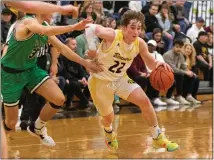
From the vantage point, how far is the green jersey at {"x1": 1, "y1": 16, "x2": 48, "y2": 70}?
6270 millimetres

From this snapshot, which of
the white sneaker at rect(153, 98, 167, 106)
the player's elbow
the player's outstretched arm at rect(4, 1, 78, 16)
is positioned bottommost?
the white sneaker at rect(153, 98, 167, 106)

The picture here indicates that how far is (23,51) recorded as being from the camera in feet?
20.7

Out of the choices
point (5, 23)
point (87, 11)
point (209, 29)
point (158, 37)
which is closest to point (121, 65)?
point (5, 23)

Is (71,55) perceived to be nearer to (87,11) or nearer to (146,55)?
(146,55)

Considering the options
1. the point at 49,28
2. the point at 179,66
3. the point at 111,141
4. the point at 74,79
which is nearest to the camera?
the point at 49,28

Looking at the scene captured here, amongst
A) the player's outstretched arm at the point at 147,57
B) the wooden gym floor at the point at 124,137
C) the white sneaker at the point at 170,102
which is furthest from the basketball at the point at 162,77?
the white sneaker at the point at 170,102

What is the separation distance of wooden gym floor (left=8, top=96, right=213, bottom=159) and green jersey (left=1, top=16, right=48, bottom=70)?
1.14 metres

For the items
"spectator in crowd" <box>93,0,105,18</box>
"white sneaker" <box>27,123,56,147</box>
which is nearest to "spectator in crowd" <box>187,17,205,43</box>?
"spectator in crowd" <box>93,0,105,18</box>

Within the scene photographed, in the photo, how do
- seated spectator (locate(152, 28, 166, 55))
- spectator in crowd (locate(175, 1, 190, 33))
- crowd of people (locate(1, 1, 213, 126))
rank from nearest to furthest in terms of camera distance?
crowd of people (locate(1, 1, 213, 126)) → seated spectator (locate(152, 28, 166, 55)) → spectator in crowd (locate(175, 1, 190, 33))

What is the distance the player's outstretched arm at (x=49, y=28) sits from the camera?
5.59 m

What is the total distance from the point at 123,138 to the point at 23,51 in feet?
7.98

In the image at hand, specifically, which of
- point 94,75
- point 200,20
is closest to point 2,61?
point 94,75

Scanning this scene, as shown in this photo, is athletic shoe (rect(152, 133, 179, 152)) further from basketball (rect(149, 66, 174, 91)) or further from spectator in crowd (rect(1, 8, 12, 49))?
spectator in crowd (rect(1, 8, 12, 49))

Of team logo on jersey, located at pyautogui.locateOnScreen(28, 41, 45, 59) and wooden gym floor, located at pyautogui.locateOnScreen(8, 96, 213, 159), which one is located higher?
team logo on jersey, located at pyautogui.locateOnScreen(28, 41, 45, 59)
